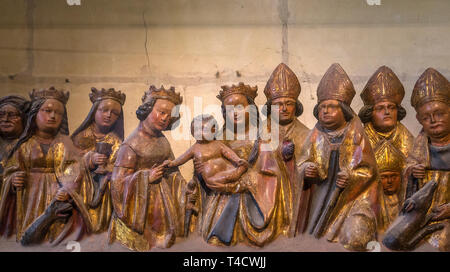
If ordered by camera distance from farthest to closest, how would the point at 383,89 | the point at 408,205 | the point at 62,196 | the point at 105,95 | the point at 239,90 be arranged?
the point at 105,95 < the point at 239,90 < the point at 383,89 < the point at 62,196 < the point at 408,205

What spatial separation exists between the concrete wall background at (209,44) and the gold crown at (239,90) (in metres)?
0.39

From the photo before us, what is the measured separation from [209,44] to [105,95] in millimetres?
1095

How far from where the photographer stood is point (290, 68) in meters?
5.67

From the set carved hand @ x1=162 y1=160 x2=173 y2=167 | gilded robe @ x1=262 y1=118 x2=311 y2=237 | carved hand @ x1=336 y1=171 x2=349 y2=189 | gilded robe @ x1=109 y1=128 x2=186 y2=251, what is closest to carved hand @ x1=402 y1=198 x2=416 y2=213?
carved hand @ x1=336 y1=171 x2=349 y2=189

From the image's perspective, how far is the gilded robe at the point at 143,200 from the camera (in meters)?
4.83

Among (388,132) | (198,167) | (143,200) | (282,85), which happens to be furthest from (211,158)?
(388,132)

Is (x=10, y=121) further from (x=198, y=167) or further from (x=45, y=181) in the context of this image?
(x=198, y=167)

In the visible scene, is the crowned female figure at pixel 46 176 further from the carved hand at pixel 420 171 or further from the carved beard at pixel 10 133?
the carved hand at pixel 420 171

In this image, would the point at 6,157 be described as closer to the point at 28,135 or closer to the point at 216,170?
the point at 28,135

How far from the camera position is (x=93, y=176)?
5102 millimetres

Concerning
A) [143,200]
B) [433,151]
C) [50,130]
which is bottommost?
[143,200]

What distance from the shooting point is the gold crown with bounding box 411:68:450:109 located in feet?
16.2
